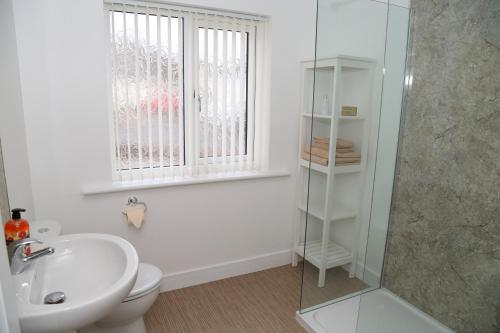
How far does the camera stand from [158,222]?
242 centimetres

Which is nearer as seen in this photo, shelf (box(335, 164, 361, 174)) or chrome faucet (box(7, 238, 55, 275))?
chrome faucet (box(7, 238, 55, 275))

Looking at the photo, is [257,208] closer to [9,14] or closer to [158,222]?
[158,222]

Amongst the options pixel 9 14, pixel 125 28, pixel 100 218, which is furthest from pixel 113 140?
pixel 9 14

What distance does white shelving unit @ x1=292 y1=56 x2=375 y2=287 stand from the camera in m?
2.26

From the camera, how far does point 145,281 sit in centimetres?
187

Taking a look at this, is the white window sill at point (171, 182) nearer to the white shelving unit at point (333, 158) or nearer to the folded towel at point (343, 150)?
→ the white shelving unit at point (333, 158)

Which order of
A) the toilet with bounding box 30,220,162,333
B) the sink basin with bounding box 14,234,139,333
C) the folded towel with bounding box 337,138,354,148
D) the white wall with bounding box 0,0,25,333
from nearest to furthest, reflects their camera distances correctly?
the sink basin with bounding box 14,234,139,333 < the white wall with bounding box 0,0,25,333 < the toilet with bounding box 30,220,162,333 < the folded towel with bounding box 337,138,354,148

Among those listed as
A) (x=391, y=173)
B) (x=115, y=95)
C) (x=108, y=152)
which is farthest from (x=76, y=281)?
(x=391, y=173)

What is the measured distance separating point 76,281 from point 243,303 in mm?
1274

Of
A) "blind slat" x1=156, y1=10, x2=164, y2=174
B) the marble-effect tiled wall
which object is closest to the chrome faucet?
"blind slat" x1=156, y1=10, x2=164, y2=174

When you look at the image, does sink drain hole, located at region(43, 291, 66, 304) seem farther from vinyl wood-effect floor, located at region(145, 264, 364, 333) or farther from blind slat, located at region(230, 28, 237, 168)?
blind slat, located at region(230, 28, 237, 168)

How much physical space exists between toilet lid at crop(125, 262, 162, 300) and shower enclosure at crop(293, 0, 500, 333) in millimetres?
982

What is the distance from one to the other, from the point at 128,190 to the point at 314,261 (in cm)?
139

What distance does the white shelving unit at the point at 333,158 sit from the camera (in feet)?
7.43
